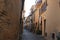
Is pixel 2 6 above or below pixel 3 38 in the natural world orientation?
above

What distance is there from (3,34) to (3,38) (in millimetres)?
41

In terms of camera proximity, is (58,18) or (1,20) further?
(58,18)

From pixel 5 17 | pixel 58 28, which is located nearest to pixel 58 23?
pixel 58 28

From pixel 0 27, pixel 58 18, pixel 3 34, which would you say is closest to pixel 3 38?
pixel 3 34

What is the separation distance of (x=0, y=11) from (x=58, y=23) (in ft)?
34.9

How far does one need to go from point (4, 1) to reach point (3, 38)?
367mm

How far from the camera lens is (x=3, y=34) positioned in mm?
1797

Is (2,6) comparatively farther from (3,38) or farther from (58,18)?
(58,18)

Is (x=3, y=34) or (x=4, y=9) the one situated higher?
(x=4, y=9)

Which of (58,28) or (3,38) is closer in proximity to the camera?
(3,38)

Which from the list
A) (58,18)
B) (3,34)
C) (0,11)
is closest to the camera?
(0,11)

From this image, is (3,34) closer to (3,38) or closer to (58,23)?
(3,38)

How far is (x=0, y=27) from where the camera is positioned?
5.57 feet

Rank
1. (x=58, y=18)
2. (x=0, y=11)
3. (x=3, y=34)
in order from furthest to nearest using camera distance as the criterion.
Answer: (x=58, y=18), (x=3, y=34), (x=0, y=11)
